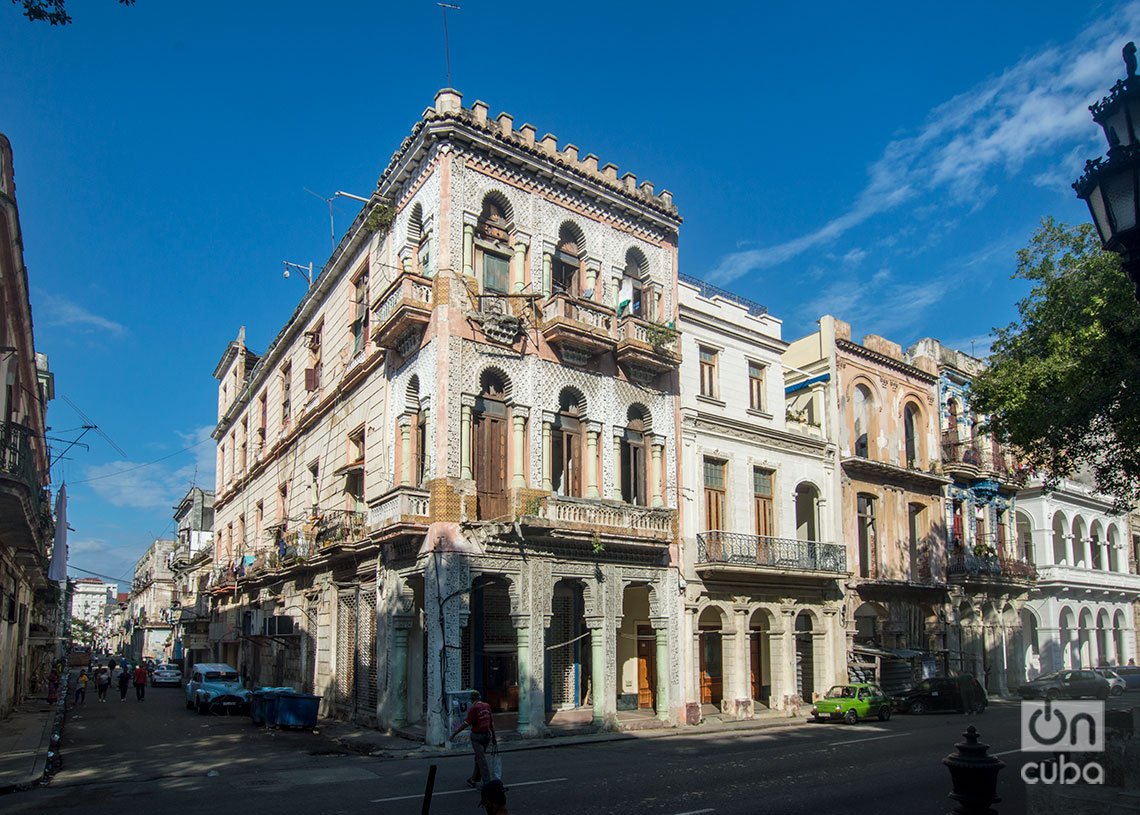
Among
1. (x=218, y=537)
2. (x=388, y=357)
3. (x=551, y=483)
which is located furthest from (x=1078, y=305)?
(x=218, y=537)

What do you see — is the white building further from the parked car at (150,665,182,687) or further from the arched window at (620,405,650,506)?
the parked car at (150,665,182,687)

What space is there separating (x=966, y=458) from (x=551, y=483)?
2251 centimetres

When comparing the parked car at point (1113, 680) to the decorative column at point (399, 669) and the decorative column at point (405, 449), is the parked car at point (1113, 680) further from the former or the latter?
the decorative column at point (405, 449)

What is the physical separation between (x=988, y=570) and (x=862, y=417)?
8.73 meters

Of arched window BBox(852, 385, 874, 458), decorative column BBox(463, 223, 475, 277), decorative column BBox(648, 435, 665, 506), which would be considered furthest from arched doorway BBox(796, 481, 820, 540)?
decorative column BBox(463, 223, 475, 277)

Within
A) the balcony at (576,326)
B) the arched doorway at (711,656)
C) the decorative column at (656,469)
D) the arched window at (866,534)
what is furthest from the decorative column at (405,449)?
the arched window at (866,534)

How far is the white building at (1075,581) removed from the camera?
4094cm

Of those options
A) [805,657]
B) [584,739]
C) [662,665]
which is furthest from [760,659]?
[584,739]

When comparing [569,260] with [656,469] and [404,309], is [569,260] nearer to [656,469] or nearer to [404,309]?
[404,309]

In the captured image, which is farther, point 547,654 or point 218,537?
point 218,537

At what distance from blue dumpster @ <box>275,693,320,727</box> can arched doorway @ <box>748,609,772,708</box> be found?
44.7ft

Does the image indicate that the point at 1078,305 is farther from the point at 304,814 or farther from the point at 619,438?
Result: the point at 304,814

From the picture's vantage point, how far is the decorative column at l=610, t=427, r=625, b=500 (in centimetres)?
2447

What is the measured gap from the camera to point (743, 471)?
28.5 metres
